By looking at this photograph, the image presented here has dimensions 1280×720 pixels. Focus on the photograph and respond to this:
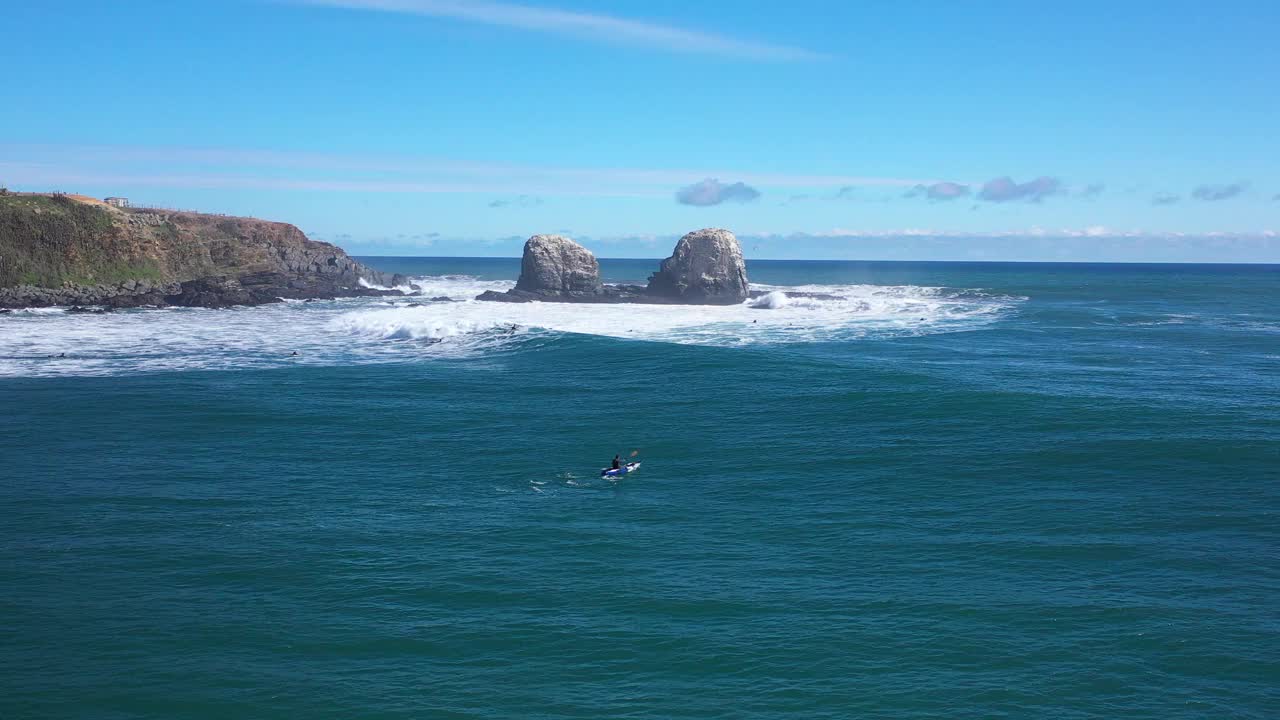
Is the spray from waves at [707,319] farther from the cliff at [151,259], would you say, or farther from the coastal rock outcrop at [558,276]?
the cliff at [151,259]

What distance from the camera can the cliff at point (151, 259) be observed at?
93250 millimetres

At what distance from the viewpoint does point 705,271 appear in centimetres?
10512

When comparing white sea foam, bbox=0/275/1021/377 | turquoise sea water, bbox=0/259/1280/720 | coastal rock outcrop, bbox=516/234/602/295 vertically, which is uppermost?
coastal rock outcrop, bbox=516/234/602/295

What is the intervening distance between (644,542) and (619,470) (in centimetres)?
688

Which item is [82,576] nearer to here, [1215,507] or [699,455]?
[699,455]

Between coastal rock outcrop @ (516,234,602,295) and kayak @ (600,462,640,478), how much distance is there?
240 feet

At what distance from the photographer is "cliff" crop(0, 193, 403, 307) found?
306 ft

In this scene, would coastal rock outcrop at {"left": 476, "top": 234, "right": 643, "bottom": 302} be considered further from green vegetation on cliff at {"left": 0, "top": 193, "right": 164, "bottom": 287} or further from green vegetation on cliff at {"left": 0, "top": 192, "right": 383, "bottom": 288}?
green vegetation on cliff at {"left": 0, "top": 193, "right": 164, "bottom": 287}

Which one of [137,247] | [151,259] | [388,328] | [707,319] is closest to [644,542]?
[388,328]

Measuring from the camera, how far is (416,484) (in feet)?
109

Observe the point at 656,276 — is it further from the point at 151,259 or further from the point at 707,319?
the point at 151,259

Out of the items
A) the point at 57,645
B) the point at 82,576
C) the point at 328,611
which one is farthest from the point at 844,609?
the point at 82,576

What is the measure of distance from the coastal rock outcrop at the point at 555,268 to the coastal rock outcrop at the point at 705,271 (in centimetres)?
810

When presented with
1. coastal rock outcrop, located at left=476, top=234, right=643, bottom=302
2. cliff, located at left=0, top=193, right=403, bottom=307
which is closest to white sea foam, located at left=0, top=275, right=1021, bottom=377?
coastal rock outcrop, located at left=476, top=234, right=643, bottom=302
